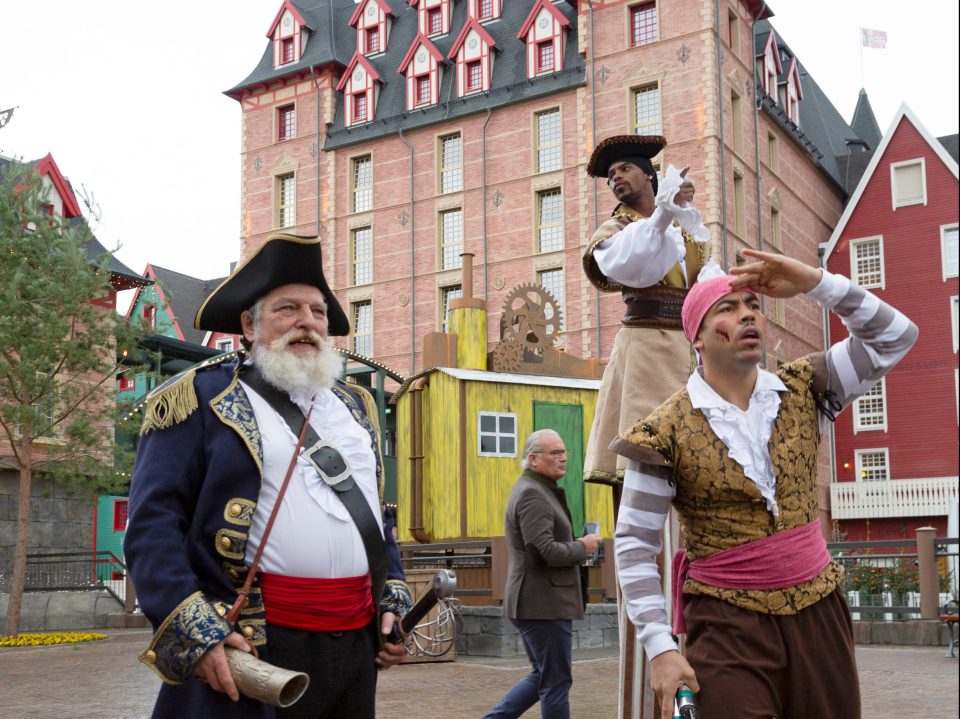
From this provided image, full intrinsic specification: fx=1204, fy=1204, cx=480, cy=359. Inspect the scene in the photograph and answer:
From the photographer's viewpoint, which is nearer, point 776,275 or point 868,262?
point 776,275

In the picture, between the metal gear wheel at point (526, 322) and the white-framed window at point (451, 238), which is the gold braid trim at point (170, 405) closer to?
the metal gear wheel at point (526, 322)

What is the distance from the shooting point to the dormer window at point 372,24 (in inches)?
1741

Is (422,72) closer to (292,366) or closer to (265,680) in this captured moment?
(292,366)

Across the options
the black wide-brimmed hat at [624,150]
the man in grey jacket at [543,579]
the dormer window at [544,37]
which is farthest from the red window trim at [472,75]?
the black wide-brimmed hat at [624,150]

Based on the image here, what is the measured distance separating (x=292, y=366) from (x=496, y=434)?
15.9 metres

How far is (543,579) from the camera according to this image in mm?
7449

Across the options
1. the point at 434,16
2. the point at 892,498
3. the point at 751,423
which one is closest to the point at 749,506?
the point at 751,423

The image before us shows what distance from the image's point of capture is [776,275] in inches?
135

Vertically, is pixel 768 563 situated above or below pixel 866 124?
below

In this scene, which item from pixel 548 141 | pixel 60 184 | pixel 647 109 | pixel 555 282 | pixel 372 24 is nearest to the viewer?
pixel 60 184

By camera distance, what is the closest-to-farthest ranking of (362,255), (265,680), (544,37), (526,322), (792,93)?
(265,680), (526,322), (544,37), (362,255), (792,93)

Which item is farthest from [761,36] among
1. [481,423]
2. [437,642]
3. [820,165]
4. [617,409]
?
[617,409]

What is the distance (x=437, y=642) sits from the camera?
45.9 ft

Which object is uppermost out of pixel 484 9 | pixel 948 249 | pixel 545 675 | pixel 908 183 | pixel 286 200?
pixel 484 9
